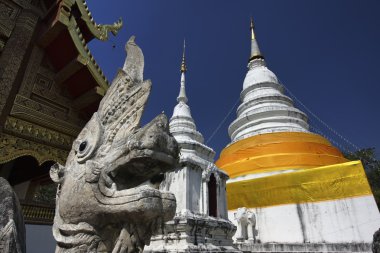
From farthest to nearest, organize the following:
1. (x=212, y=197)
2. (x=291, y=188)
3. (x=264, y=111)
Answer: (x=264, y=111) → (x=291, y=188) → (x=212, y=197)

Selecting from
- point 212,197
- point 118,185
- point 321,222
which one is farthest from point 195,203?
point 118,185

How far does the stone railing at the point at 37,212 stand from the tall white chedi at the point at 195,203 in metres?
2.26

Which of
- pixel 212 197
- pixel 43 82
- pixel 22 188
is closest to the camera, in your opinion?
pixel 43 82

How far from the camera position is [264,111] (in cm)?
1414

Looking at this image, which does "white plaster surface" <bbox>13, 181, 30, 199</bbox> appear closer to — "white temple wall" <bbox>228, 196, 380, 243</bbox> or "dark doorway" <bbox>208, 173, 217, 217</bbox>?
"dark doorway" <bbox>208, 173, 217, 217</bbox>

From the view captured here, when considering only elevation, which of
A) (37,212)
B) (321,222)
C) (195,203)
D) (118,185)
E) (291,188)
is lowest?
(118,185)

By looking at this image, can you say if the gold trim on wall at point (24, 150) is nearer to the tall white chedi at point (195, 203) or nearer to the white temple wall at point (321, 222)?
the tall white chedi at point (195, 203)

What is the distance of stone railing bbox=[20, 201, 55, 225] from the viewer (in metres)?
4.88

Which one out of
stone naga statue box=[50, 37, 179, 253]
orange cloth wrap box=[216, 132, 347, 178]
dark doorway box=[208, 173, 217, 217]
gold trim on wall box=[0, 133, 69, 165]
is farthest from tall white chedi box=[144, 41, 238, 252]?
stone naga statue box=[50, 37, 179, 253]

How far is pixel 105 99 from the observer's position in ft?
6.41

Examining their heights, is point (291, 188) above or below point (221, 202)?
above

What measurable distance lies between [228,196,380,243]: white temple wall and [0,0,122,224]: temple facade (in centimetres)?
797

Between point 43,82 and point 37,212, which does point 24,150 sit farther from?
point 43,82

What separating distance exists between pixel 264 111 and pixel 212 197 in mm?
6855
